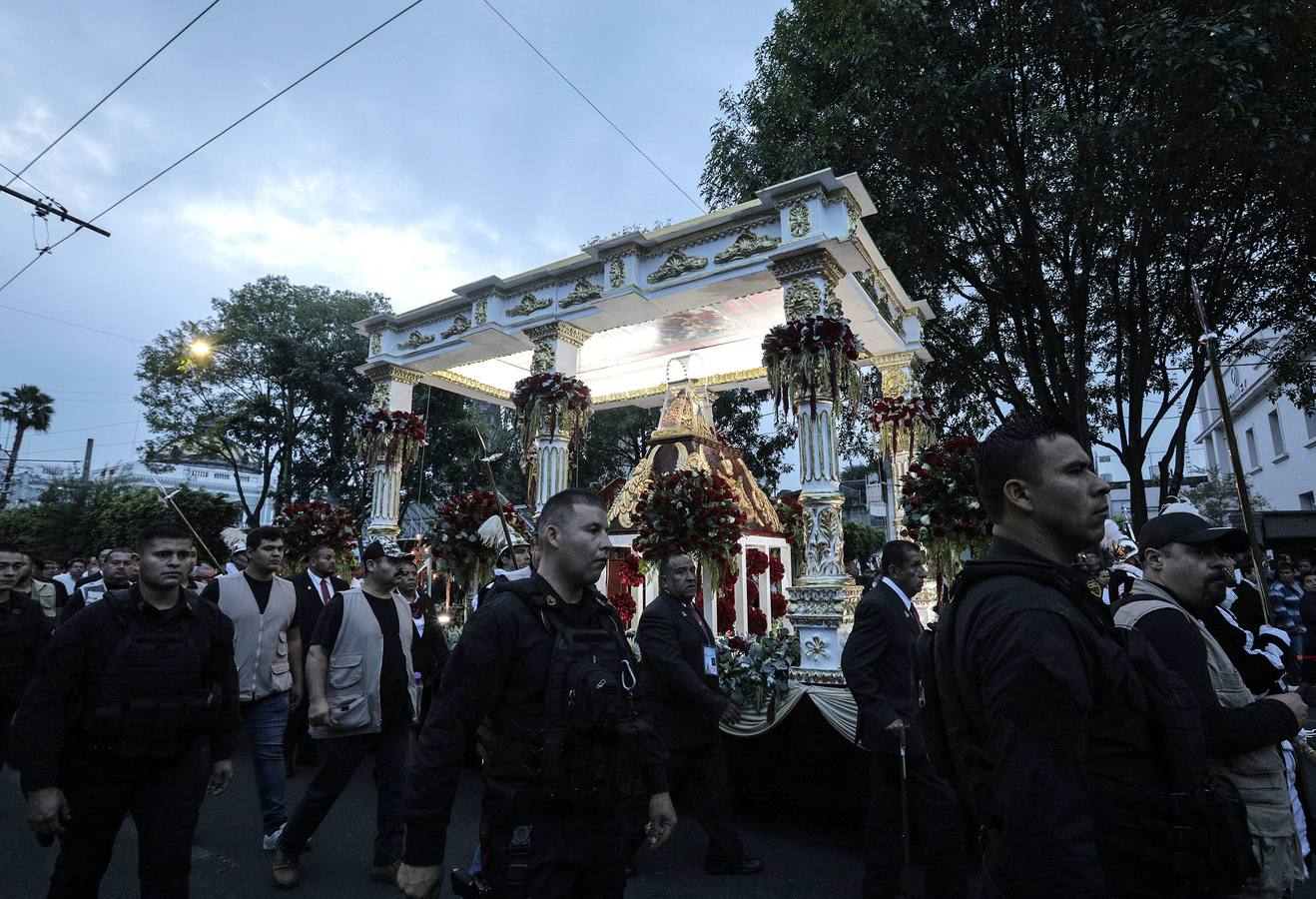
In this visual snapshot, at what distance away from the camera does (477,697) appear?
228cm

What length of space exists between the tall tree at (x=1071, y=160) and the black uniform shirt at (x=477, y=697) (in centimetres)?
1015

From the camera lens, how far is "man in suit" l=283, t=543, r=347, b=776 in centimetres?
641

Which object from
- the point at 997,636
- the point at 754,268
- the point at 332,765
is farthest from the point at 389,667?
the point at 754,268

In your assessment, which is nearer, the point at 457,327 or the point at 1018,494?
the point at 1018,494

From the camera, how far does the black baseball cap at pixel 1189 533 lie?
7.99 ft

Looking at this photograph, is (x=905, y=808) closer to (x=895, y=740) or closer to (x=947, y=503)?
(x=895, y=740)

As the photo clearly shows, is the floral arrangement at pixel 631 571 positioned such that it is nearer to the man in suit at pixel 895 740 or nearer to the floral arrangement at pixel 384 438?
the floral arrangement at pixel 384 438

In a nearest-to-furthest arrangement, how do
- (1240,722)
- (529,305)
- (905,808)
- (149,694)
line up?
(1240,722)
(149,694)
(905,808)
(529,305)

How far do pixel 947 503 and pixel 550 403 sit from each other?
6073mm

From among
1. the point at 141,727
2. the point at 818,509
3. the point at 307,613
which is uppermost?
the point at 818,509

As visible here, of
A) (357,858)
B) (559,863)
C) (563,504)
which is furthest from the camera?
(357,858)

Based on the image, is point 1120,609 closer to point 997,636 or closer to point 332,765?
point 997,636

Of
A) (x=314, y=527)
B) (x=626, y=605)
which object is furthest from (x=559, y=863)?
(x=314, y=527)

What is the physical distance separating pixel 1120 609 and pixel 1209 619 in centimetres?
43
